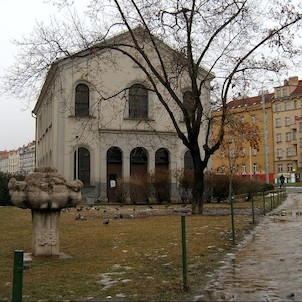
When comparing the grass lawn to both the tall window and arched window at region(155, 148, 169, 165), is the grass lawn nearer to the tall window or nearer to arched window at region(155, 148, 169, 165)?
arched window at region(155, 148, 169, 165)

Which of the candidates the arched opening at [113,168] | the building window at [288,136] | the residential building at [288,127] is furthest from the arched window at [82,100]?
the building window at [288,136]

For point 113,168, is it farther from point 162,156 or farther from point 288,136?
point 288,136

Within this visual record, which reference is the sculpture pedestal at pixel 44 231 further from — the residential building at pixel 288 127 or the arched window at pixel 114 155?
the residential building at pixel 288 127

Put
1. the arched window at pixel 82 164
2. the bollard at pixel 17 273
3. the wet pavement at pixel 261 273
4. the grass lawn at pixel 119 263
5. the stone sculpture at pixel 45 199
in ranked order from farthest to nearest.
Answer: the arched window at pixel 82 164
the stone sculpture at pixel 45 199
the grass lawn at pixel 119 263
the wet pavement at pixel 261 273
the bollard at pixel 17 273

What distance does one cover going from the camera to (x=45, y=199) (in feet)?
27.6

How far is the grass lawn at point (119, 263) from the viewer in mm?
6195

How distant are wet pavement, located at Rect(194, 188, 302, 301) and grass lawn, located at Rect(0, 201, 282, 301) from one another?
0.29m

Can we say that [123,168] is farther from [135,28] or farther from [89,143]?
[135,28]

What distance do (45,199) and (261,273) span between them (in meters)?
3.99

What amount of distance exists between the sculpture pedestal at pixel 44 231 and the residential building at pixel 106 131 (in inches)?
896

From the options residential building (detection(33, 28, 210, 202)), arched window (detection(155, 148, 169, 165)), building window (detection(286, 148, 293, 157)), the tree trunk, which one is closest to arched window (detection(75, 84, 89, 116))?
residential building (detection(33, 28, 210, 202))

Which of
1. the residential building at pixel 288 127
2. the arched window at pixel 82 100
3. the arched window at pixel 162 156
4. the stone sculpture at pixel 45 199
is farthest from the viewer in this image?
the residential building at pixel 288 127

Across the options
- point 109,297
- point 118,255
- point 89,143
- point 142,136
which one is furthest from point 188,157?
point 109,297

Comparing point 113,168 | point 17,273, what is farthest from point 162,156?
point 17,273
